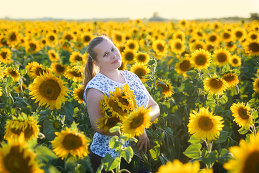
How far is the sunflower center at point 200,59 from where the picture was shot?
4.42 meters

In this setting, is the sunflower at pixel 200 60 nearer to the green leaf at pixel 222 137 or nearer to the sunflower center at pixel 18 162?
the green leaf at pixel 222 137

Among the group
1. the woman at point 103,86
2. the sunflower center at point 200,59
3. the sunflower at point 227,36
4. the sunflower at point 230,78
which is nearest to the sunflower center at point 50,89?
the woman at point 103,86

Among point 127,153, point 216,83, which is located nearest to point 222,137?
point 127,153

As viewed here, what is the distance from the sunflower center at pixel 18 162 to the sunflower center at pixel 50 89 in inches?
55.0

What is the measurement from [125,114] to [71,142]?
535mm

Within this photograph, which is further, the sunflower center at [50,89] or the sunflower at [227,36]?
the sunflower at [227,36]

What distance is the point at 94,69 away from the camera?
3131 mm

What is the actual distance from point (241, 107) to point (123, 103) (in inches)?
59.8

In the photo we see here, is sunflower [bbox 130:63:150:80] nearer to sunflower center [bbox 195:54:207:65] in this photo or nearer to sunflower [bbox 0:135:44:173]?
sunflower center [bbox 195:54:207:65]

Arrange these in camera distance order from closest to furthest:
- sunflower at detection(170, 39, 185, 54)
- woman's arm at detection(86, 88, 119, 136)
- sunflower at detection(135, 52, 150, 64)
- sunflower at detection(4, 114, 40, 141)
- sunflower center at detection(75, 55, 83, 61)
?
1. sunflower at detection(4, 114, 40, 141)
2. woman's arm at detection(86, 88, 119, 136)
3. sunflower at detection(135, 52, 150, 64)
4. sunflower center at detection(75, 55, 83, 61)
5. sunflower at detection(170, 39, 185, 54)

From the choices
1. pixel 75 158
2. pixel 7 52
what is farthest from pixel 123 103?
pixel 7 52

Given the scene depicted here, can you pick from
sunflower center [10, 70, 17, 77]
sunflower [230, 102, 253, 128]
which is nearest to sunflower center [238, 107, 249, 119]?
sunflower [230, 102, 253, 128]

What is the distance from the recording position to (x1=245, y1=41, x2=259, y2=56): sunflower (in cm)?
572

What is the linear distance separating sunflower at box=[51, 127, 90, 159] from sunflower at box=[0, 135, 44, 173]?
0.39 m
